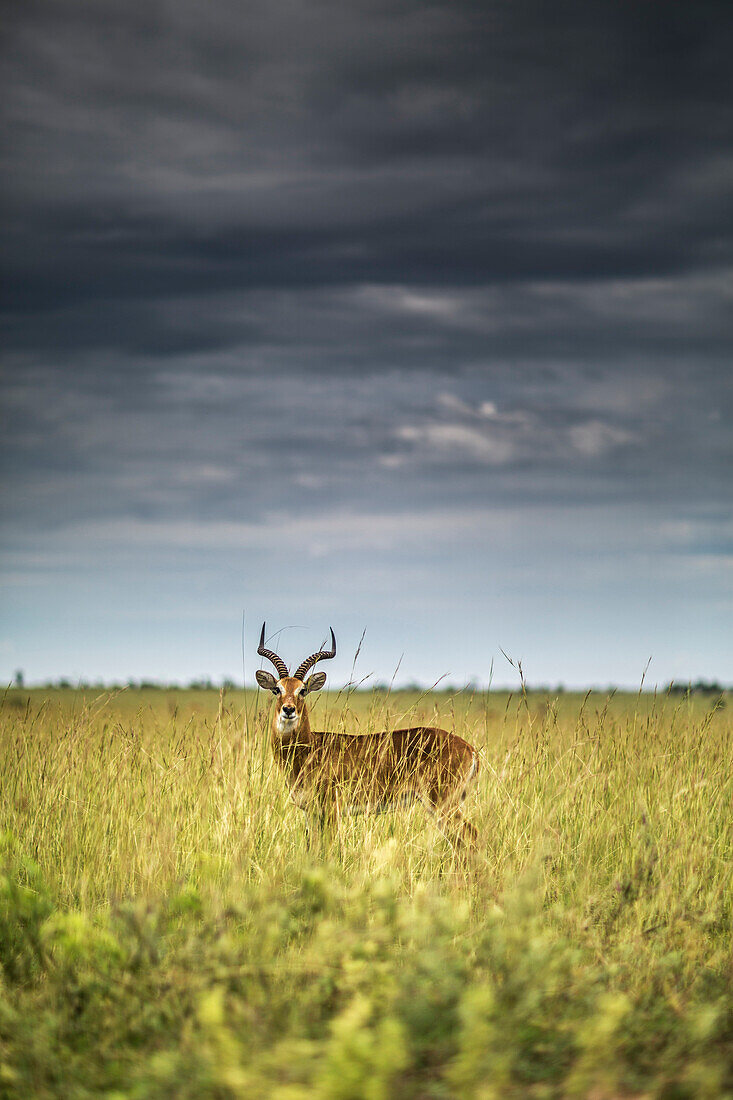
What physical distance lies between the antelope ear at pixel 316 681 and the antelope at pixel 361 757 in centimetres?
1

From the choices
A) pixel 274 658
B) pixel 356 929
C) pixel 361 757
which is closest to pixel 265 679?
pixel 274 658

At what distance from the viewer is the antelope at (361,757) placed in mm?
9039

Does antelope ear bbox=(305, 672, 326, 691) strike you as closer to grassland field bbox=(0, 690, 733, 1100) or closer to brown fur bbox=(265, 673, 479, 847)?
brown fur bbox=(265, 673, 479, 847)

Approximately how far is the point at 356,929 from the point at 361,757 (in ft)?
15.1

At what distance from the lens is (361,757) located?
30.9ft

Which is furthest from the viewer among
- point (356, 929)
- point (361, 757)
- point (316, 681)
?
point (316, 681)

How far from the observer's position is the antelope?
29.7ft

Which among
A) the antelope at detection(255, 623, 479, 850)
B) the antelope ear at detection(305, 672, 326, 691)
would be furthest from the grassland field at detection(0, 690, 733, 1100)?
the antelope ear at detection(305, 672, 326, 691)

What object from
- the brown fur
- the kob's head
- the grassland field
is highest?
the kob's head

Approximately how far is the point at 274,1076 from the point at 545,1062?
103cm

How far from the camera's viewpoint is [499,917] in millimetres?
5039

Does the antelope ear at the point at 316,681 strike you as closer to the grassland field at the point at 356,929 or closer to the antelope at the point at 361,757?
the antelope at the point at 361,757

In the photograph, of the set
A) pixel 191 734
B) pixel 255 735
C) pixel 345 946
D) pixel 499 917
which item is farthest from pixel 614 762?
pixel 345 946

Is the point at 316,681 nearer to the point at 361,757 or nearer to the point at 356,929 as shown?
the point at 361,757
